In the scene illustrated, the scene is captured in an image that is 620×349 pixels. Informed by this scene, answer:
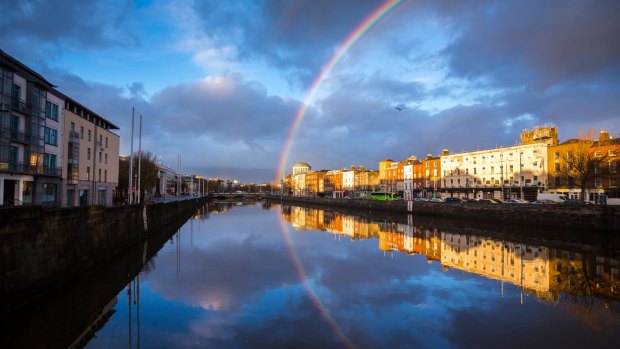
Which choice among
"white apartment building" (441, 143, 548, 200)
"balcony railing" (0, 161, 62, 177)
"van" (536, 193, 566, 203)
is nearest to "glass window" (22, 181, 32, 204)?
"balcony railing" (0, 161, 62, 177)

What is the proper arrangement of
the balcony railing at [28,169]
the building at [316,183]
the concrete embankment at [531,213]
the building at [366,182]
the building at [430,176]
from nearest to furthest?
the balcony railing at [28,169] → the concrete embankment at [531,213] → the building at [430,176] → the building at [366,182] → the building at [316,183]

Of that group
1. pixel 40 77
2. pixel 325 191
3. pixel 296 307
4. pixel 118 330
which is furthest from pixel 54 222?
pixel 325 191

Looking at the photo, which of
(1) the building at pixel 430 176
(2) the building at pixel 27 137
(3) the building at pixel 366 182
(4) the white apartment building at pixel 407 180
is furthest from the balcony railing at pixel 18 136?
(3) the building at pixel 366 182

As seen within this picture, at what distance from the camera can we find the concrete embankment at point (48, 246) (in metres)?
13.8

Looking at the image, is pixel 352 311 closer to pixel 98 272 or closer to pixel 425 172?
pixel 98 272

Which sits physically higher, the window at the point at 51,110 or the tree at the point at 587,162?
the window at the point at 51,110

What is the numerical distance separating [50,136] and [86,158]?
30.7 feet

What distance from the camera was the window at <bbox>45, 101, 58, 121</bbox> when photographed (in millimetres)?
35075

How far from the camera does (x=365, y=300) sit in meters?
16.2

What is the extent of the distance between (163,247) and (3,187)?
1277 cm

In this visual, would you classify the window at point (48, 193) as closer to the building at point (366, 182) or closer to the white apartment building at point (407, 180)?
the white apartment building at point (407, 180)

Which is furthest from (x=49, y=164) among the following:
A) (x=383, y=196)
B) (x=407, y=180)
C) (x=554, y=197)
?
(x=407, y=180)

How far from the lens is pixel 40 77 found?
31953mm

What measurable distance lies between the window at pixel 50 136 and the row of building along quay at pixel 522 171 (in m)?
60.7
